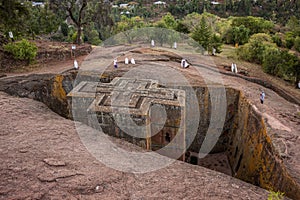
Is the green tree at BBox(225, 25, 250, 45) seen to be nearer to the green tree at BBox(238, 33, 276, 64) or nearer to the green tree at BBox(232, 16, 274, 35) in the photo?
the green tree at BBox(232, 16, 274, 35)

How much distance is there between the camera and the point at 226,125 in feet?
37.3

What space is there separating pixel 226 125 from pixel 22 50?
11400 mm

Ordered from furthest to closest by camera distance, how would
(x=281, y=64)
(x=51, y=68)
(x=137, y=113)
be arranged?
(x=281, y=64)
(x=51, y=68)
(x=137, y=113)

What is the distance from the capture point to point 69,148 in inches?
239

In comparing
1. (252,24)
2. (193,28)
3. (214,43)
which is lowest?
(214,43)

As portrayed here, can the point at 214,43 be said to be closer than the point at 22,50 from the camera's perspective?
No

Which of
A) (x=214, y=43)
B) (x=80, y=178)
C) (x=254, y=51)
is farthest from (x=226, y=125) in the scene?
(x=214, y=43)

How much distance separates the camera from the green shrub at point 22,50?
13.1 metres

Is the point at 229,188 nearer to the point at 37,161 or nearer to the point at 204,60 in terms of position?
the point at 37,161

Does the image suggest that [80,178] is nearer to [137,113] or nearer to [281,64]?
[137,113]

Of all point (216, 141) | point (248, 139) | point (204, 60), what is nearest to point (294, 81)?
point (204, 60)

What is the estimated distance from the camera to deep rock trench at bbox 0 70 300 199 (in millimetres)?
7988

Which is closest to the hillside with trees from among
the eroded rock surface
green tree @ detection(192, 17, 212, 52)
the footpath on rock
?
green tree @ detection(192, 17, 212, 52)

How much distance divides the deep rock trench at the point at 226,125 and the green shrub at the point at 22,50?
2244mm
